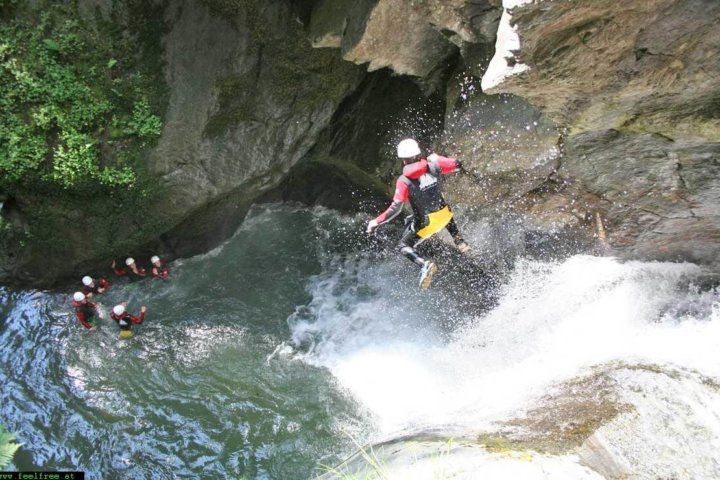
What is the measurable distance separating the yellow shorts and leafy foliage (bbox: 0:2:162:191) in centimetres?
503

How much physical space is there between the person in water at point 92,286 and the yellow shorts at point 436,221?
6.69 meters

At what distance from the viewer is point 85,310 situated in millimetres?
9328

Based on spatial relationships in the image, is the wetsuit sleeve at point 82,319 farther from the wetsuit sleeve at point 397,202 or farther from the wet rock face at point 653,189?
the wet rock face at point 653,189

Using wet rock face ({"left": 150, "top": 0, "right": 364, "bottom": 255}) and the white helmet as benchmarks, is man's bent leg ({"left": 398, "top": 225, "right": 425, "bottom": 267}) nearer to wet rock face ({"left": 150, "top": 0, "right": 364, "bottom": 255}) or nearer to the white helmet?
the white helmet

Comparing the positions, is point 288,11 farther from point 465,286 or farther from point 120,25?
point 465,286

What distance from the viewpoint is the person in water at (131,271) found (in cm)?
984

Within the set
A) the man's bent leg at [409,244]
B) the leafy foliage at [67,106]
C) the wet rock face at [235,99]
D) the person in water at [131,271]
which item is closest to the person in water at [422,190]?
the man's bent leg at [409,244]

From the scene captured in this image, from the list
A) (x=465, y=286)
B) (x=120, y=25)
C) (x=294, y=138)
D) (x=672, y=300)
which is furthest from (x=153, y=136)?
(x=672, y=300)

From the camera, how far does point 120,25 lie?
814cm

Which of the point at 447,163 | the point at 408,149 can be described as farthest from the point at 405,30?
the point at 447,163

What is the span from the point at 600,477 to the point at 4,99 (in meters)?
9.44

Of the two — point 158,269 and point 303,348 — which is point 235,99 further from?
point 303,348

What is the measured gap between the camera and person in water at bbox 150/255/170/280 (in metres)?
10.0

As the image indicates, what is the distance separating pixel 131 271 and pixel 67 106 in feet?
11.6
